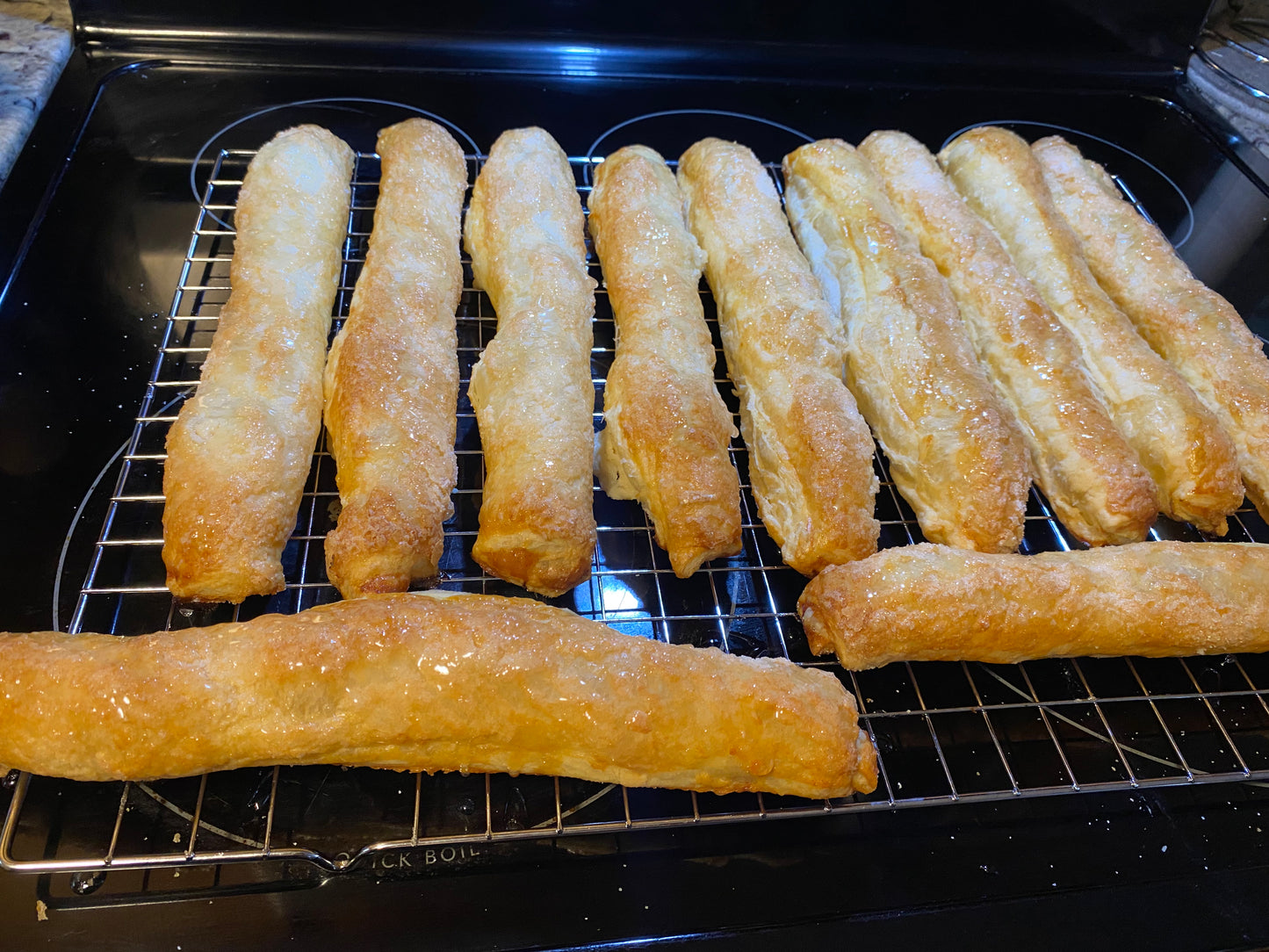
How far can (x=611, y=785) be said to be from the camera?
178 cm

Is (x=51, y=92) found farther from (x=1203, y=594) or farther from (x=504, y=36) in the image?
(x=1203, y=594)

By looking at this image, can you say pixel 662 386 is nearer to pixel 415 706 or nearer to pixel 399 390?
pixel 399 390

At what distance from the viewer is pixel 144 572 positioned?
197cm

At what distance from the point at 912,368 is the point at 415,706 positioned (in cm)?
153

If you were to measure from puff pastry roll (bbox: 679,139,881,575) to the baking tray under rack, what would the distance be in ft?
0.47

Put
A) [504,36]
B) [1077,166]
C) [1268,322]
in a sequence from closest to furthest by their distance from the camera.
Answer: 1. [1268,322]
2. [1077,166]
3. [504,36]

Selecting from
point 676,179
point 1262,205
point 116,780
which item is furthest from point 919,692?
point 1262,205

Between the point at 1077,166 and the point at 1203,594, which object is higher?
the point at 1077,166

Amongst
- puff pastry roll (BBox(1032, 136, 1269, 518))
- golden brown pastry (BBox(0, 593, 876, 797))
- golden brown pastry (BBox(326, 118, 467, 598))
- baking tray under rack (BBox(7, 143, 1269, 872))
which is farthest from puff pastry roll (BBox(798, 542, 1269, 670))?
golden brown pastry (BBox(326, 118, 467, 598))

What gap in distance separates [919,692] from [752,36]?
2.75 meters

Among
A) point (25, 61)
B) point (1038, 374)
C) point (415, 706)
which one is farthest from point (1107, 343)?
point (25, 61)

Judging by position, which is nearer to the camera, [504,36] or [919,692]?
[919,692]

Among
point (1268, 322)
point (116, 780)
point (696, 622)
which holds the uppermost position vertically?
point (1268, 322)

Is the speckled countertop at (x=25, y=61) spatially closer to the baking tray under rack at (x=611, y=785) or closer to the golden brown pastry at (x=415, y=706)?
the baking tray under rack at (x=611, y=785)
